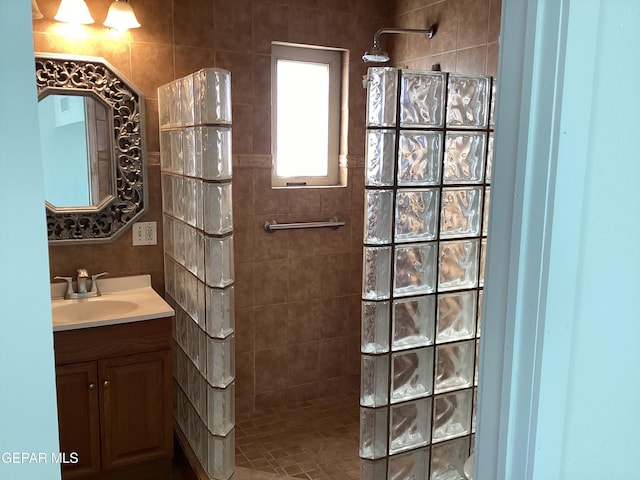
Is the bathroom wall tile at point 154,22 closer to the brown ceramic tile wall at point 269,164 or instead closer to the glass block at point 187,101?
the brown ceramic tile wall at point 269,164

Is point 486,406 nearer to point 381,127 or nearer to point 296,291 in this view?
point 381,127

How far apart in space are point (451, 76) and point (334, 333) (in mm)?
1972

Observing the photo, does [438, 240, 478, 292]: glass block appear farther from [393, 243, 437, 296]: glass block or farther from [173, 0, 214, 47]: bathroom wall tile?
[173, 0, 214, 47]: bathroom wall tile

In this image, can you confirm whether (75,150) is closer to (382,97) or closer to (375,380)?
(382,97)

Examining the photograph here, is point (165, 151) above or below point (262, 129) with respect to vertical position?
below

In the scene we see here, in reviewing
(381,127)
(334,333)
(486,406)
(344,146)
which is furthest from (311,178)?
(486,406)

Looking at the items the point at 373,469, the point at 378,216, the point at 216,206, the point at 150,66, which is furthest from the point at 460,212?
the point at 150,66

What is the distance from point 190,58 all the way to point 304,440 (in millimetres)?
2150

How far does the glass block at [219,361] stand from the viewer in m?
2.27

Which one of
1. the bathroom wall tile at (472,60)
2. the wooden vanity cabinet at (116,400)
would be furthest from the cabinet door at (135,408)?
the bathroom wall tile at (472,60)

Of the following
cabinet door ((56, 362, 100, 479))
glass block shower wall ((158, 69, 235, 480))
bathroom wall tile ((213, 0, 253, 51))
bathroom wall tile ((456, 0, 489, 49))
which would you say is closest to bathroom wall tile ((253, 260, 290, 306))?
glass block shower wall ((158, 69, 235, 480))

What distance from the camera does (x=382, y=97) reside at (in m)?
1.97

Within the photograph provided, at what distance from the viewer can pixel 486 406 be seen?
87 centimetres

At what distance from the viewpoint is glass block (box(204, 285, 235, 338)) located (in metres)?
2.22
